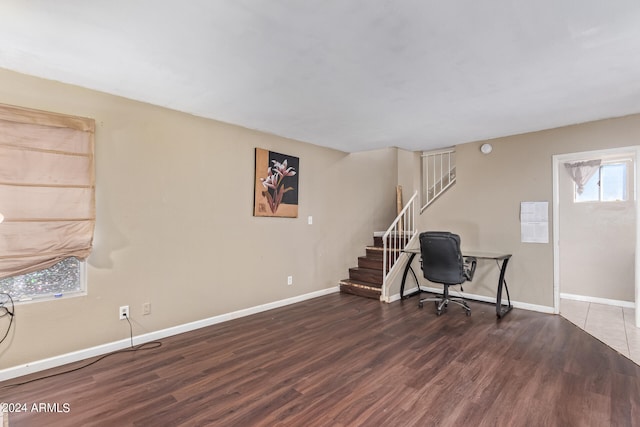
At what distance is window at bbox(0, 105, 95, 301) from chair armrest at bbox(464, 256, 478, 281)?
419 cm

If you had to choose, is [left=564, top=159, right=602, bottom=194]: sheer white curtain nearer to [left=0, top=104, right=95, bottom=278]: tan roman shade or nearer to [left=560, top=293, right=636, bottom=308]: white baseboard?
[left=560, top=293, right=636, bottom=308]: white baseboard

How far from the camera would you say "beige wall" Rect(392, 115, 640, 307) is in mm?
3781

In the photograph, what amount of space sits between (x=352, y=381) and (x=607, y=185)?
16.2 feet

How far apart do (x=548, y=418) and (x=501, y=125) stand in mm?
3158

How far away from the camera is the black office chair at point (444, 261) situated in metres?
3.86

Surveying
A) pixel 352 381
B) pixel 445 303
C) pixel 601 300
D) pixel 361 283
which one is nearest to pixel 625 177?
pixel 601 300

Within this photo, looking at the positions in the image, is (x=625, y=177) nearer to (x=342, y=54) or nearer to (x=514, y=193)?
(x=514, y=193)

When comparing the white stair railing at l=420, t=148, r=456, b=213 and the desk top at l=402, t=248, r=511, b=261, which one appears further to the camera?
the white stair railing at l=420, t=148, r=456, b=213

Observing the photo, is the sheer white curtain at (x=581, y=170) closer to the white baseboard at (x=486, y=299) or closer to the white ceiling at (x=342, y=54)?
the white ceiling at (x=342, y=54)

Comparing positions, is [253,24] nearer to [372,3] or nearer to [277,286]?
[372,3]

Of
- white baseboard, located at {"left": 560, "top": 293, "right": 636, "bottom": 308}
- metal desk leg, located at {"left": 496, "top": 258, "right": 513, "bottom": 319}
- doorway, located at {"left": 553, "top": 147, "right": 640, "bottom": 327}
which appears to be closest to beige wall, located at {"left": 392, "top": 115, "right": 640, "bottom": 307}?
metal desk leg, located at {"left": 496, "top": 258, "right": 513, "bottom": 319}

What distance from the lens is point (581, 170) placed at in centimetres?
473

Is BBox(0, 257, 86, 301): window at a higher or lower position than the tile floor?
higher

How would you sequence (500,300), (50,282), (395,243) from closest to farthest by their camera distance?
1. (50,282)
2. (500,300)
3. (395,243)
